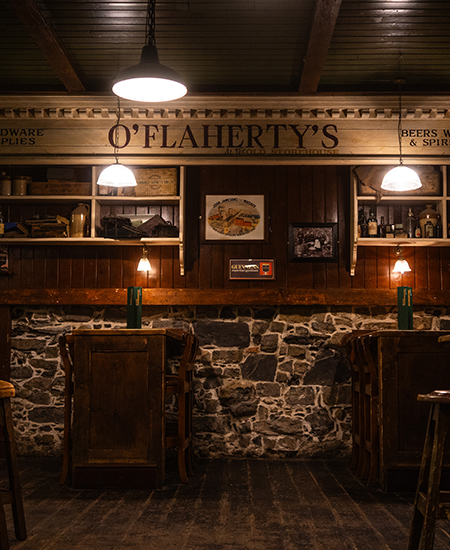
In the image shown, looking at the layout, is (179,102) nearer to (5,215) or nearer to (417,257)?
(5,215)

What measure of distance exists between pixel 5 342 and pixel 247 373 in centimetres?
262

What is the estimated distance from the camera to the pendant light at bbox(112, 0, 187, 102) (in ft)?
11.4

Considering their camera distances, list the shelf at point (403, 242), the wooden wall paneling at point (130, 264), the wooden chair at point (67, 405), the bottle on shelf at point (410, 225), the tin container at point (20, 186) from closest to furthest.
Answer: the wooden chair at point (67, 405) → the shelf at point (403, 242) → the bottle on shelf at point (410, 225) → the tin container at point (20, 186) → the wooden wall paneling at point (130, 264)

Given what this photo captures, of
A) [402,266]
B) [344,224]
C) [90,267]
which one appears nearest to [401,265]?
[402,266]

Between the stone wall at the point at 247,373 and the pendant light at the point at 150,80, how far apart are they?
104 inches

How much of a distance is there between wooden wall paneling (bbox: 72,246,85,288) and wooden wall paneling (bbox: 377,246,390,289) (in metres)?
3.23

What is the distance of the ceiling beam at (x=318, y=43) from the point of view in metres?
4.18

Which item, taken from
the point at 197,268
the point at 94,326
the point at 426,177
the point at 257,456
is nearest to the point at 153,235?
the point at 197,268

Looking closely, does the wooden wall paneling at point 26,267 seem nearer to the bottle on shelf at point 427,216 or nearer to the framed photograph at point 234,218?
the framed photograph at point 234,218

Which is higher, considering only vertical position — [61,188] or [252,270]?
[61,188]

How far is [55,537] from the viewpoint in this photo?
3172 millimetres

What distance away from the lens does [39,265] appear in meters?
6.01

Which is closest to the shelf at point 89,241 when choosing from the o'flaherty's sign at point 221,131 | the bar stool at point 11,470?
the o'flaherty's sign at point 221,131

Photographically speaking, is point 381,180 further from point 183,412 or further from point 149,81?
point 183,412
